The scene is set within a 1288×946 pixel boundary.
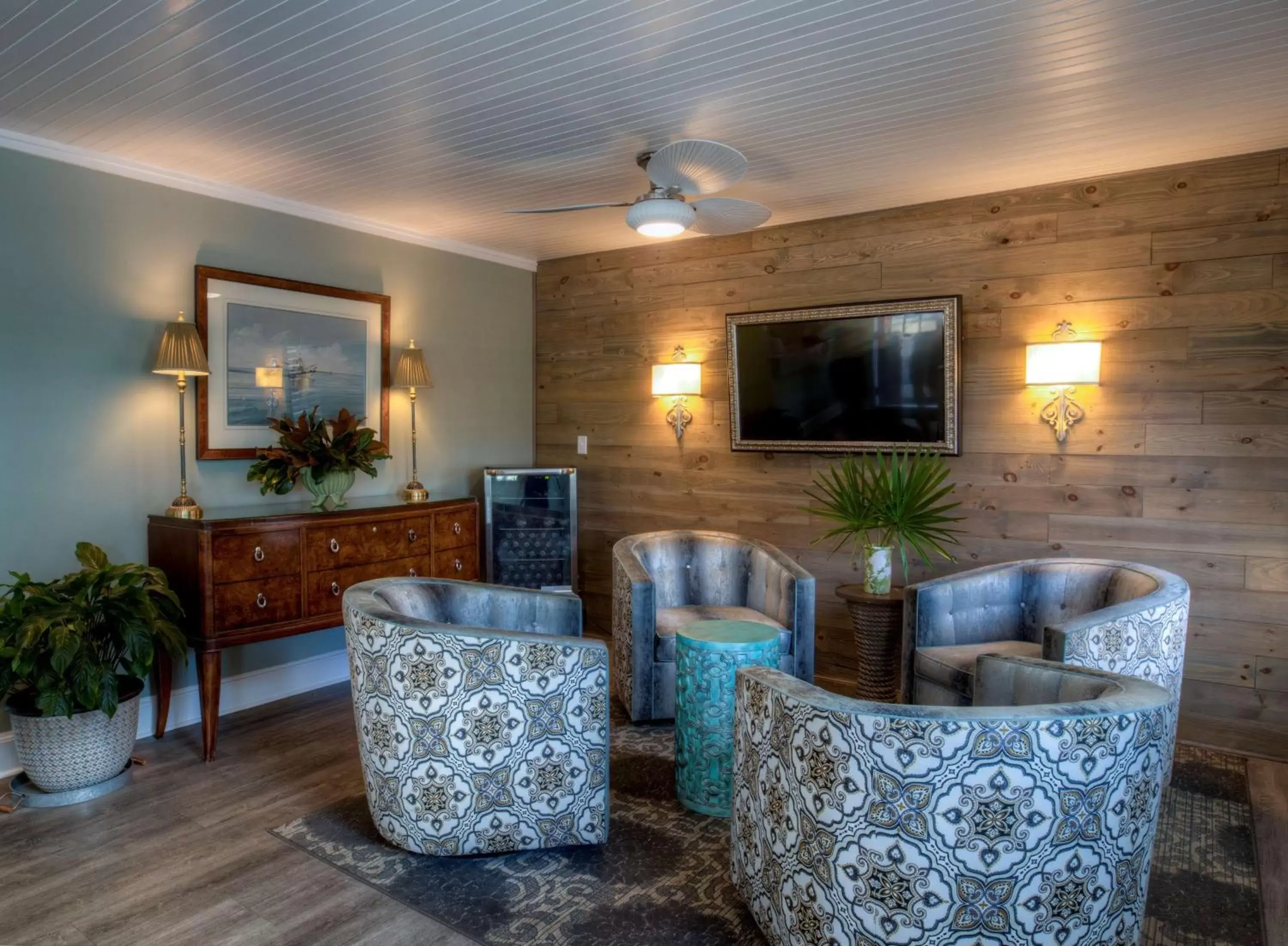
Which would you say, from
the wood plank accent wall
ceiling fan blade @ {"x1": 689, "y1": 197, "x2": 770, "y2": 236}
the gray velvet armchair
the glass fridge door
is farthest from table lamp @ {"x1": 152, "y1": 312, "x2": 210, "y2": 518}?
the wood plank accent wall

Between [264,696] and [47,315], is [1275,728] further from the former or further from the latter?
A: [47,315]

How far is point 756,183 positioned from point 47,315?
312 centimetres

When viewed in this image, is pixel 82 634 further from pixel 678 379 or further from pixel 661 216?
pixel 678 379

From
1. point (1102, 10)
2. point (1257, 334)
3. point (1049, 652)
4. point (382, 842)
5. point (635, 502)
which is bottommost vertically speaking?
point (382, 842)

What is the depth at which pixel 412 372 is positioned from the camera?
15.3ft

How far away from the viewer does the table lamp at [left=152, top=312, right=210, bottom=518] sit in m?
3.58

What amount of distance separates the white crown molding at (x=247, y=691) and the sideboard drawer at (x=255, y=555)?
20.7 inches

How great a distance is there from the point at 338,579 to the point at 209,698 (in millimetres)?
731

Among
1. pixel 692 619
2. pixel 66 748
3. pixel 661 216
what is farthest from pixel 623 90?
pixel 66 748

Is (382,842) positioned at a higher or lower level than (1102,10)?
lower

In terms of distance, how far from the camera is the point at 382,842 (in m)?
2.73

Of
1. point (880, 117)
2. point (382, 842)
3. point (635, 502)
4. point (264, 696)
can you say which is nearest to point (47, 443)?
point (264, 696)

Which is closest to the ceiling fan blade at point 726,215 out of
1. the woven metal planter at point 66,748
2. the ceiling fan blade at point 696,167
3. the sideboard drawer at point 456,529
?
the ceiling fan blade at point 696,167

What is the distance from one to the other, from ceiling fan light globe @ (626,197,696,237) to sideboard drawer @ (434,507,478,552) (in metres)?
1.98
